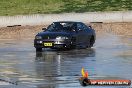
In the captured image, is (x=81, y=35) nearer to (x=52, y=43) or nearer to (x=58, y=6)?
(x=52, y=43)

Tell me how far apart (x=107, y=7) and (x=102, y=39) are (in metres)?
14.8

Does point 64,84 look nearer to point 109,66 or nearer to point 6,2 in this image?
point 109,66

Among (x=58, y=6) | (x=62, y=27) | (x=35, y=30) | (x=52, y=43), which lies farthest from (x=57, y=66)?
(x=58, y=6)

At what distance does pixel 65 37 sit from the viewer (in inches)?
1035

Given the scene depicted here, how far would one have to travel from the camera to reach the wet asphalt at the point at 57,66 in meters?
15.2

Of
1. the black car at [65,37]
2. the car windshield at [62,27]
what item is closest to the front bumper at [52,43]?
the black car at [65,37]

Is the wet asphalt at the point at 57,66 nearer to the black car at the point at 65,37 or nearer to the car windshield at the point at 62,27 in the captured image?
the black car at the point at 65,37

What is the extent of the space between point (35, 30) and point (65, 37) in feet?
43.6

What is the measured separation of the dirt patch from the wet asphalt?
325 inches

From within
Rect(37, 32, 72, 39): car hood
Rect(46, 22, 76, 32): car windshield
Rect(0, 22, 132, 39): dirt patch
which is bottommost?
Rect(0, 22, 132, 39): dirt patch

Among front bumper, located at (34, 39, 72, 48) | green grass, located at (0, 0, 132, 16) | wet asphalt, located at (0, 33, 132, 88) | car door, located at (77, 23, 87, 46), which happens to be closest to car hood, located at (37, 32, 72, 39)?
front bumper, located at (34, 39, 72, 48)

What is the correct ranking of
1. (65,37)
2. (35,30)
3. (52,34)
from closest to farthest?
(65,37), (52,34), (35,30)

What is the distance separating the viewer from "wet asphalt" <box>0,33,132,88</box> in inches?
598

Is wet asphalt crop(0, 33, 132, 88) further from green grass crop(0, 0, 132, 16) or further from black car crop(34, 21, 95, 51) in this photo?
green grass crop(0, 0, 132, 16)
